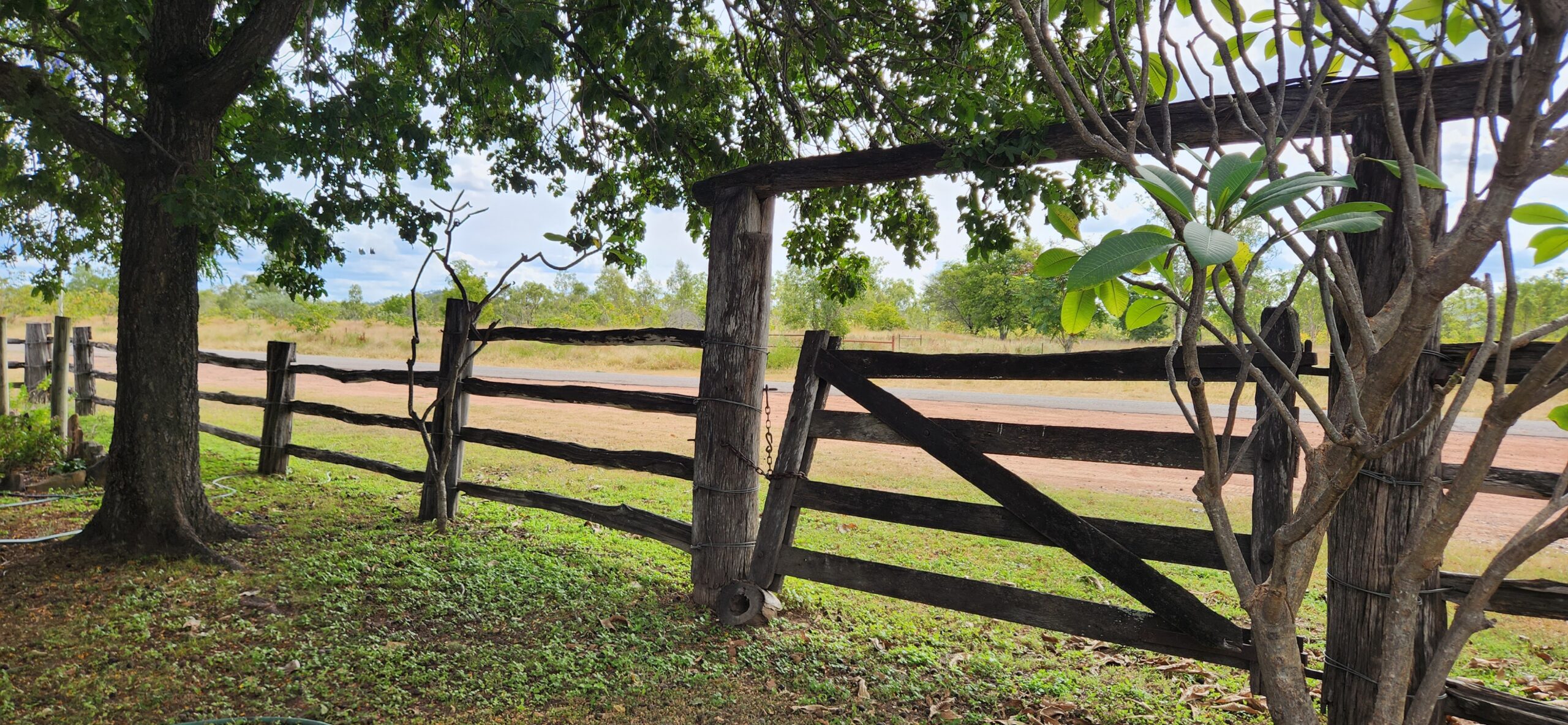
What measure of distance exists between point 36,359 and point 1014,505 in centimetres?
1149

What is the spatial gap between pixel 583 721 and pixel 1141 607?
332cm

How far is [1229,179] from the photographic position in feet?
3.72

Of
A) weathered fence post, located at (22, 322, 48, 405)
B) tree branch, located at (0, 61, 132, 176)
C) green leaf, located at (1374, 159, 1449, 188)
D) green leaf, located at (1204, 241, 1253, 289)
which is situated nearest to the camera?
green leaf, located at (1374, 159, 1449, 188)

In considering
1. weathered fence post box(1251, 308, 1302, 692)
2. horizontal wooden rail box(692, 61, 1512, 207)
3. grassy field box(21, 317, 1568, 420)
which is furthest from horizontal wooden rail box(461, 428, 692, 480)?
grassy field box(21, 317, 1568, 420)

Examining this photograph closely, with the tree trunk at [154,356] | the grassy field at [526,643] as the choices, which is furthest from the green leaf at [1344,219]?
the tree trunk at [154,356]

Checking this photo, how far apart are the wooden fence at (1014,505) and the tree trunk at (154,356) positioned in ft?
7.74

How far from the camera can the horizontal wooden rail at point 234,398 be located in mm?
7293

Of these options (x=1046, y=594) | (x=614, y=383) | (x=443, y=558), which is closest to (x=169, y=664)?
(x=443, y=558)

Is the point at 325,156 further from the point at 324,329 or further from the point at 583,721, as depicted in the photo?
the point at 324,329

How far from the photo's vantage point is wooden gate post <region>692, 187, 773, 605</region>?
4121 mm

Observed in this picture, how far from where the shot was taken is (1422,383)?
2441 millimetres

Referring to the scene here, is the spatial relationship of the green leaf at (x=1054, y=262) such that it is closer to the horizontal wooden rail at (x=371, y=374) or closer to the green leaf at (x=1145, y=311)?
the green leaf at (x=1145, y=311)

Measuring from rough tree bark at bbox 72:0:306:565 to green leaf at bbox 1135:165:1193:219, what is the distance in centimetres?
481

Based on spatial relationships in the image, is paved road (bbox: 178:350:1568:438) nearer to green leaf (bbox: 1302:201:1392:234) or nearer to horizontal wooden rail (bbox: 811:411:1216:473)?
horizontal wooden rail (bbox: 811:411:1216:473)
